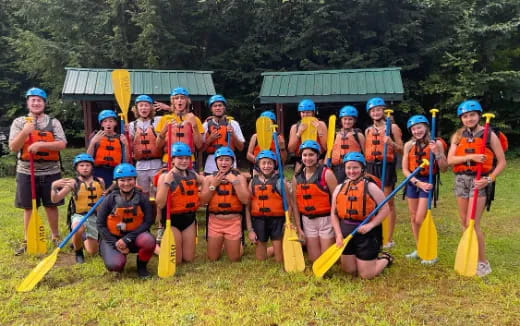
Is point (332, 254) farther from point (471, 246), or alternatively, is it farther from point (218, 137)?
point (218, 137)

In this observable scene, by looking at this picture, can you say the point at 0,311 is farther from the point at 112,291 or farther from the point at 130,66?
the point at 130,66

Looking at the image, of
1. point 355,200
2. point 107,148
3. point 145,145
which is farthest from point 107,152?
point 355,200

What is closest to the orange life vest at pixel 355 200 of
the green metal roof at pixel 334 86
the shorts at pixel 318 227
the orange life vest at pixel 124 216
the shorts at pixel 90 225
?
the shorts at pixel 318 227

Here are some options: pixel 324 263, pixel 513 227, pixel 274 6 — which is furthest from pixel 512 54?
pixel 324 263

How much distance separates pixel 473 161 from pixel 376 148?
4.33 feet

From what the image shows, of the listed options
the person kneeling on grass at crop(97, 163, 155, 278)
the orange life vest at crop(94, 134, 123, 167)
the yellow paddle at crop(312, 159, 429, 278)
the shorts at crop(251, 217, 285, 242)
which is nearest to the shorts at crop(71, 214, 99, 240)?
the person kneeling on grass at crop(97, 163, 155, 278)

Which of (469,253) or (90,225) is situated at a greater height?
(90,225)

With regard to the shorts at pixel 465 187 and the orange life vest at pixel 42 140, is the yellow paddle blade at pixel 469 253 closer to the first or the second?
the shorts at pixel 465 187

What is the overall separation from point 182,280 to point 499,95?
45.3 ft

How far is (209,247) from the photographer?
17.1ft

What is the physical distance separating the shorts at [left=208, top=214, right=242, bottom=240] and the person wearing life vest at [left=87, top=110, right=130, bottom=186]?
1585 mm

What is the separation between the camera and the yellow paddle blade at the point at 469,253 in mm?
4492

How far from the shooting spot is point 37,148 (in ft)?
17.1

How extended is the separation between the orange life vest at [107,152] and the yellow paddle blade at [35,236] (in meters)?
0.94
